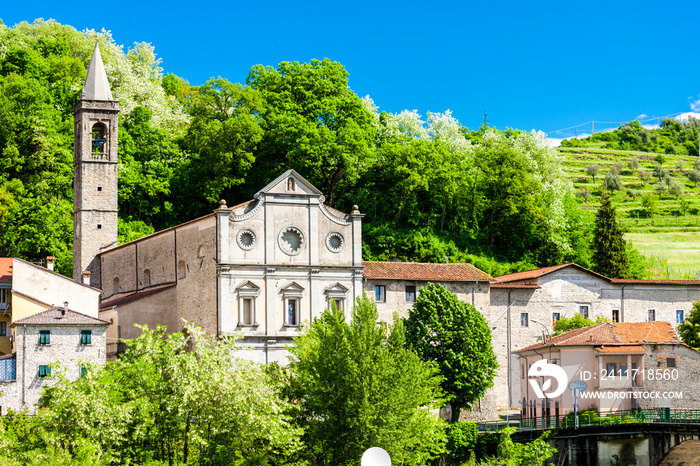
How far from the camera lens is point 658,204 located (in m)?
127

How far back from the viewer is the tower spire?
68250 millimetres

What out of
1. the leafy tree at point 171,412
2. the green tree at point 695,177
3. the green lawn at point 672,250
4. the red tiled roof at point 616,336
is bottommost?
the leafy tree at point 171,412

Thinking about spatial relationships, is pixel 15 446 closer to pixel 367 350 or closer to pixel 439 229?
pixel 367 350

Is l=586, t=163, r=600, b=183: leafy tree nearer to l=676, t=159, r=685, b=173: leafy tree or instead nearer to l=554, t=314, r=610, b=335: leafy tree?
l=676, t=159, r=685, b=173: leafy tree

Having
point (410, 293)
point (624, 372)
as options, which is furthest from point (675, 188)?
point (624, 372)

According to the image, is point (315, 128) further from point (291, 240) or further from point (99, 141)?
point (291, 240)

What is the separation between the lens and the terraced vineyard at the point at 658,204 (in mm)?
99938

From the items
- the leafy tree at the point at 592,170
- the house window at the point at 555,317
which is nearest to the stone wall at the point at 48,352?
the house window at the point at 555,317

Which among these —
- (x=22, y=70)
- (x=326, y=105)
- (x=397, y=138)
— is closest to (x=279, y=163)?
→ (x=326, y=105)

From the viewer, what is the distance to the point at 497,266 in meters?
76.6

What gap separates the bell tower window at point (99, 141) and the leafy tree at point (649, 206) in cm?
7325

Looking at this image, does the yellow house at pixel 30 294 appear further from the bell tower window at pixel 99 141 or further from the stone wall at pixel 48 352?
the bell tower window at pixel 99 141

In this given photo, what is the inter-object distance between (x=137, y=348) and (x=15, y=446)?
5916mm

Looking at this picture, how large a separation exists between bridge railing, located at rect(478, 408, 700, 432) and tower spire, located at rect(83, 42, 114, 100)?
33654 millimetres
